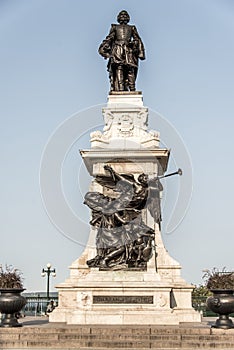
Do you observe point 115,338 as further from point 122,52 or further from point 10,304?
point 122,52

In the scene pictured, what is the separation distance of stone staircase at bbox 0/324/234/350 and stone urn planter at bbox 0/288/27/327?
63 centimetres

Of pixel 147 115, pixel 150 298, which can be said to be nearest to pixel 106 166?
pixel 147 115

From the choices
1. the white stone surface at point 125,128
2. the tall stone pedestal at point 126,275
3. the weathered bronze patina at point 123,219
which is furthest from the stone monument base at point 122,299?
the white stone surface at point 125,128

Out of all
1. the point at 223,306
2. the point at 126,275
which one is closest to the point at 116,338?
the point at 223,306

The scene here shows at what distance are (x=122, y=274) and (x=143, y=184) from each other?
2.91 m

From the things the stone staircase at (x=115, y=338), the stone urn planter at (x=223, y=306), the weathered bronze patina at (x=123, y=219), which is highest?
the weathered bronze patina at (x=123, y=219)

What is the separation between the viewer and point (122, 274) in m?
18.5

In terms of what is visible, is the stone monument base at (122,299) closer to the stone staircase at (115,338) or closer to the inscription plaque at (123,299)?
the inscription plaque at (123,299)

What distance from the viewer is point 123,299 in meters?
17.9

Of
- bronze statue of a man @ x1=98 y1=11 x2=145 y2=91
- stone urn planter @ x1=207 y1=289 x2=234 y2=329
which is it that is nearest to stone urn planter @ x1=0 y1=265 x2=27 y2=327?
stone urn planter @ x1=207 y1=289 x2=234 y2=329

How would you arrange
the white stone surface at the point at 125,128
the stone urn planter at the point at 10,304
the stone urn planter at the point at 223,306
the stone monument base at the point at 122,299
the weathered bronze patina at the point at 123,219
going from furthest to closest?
the white stone surface at the point at 125,128 → the weathered bronze patina at the point at 123,219 → the stone monument base at the point at 122,299 → the stone urn planter at the point at 10,304 → the stone urn planter at the point at 223,306

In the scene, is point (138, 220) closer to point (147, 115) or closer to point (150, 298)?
point (150, 298)

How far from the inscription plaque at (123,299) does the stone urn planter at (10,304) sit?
2.58 meters

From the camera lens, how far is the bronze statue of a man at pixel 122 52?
2238cm
